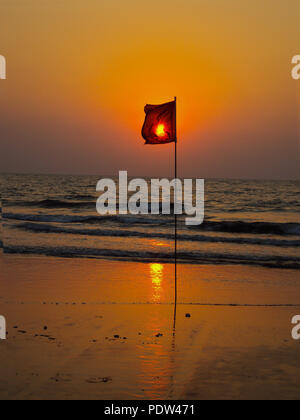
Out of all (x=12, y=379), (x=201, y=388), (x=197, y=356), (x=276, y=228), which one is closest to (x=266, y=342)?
(x=197, y=356)

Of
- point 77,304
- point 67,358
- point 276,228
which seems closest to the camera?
point 67,358

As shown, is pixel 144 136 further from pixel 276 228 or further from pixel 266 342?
pixel 276 228

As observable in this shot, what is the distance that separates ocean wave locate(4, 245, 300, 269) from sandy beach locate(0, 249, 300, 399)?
136 inches

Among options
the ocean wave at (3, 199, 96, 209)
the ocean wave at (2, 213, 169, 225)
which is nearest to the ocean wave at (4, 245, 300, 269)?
the ocean wave at (2, 213, 169, 225)

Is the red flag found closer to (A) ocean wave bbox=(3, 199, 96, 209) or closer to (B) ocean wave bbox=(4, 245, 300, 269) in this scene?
(B) ocean wave bbox=(4, 245, 300, 269)

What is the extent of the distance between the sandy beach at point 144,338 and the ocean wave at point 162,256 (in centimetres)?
344

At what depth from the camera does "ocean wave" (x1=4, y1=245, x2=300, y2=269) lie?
58.1 feet

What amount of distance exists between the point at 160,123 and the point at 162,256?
24.6 ft

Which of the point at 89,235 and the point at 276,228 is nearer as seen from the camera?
the point at 89,235

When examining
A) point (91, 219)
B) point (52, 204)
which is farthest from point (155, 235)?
Answer: point (52, 204)

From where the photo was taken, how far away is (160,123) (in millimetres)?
12531

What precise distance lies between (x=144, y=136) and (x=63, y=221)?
23.0 meters

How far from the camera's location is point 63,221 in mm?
35250
